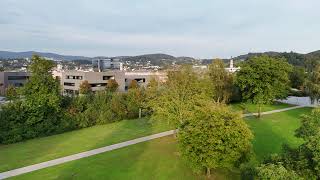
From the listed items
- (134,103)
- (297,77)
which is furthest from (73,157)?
(297,77)

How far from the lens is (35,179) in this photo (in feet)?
64.9

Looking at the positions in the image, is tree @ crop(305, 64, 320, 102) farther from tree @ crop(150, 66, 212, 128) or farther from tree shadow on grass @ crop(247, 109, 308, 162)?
tree @ crop(150, 66, 212, 128)

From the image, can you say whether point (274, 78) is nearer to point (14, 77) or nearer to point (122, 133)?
point (122, 133)

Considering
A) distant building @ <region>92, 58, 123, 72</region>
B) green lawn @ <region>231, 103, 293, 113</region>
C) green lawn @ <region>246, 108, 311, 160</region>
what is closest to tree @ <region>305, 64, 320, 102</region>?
green lawn @ <region>246, 108, 311, 160</region>

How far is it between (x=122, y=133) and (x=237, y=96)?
2532cm

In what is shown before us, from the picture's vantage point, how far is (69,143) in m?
29.7

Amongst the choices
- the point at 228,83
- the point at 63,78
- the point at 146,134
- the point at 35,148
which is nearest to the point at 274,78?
the point at 228,83

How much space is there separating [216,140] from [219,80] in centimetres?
3110

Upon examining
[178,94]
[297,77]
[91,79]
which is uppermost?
[178,94]

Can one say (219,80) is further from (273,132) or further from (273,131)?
(273,132)

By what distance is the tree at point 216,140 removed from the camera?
706 inches

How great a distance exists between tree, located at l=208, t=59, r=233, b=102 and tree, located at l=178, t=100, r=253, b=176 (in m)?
28.8

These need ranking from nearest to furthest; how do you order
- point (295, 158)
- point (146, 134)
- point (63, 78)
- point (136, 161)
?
point (295, 158)
point (136, 161)
point (146, 134)
point (63, 78)

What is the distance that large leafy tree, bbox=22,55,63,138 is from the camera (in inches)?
1416
